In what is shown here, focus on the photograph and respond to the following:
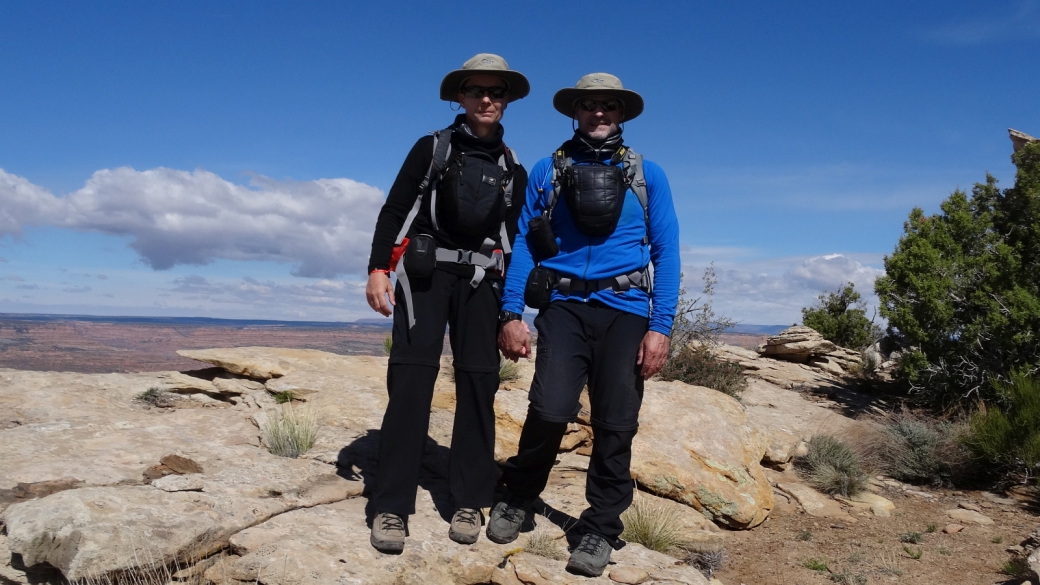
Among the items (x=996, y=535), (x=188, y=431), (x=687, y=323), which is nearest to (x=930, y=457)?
(x=996, y=535)

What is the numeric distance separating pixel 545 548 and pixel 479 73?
8.69 ft

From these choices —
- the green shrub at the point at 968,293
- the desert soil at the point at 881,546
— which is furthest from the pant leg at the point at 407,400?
the green shrub at the point at 968,293

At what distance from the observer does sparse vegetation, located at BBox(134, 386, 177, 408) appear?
21.6ft

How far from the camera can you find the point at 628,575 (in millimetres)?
3607

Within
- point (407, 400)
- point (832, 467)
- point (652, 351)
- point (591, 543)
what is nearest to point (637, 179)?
point (652, 351)

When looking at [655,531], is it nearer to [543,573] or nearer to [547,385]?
[543,573]

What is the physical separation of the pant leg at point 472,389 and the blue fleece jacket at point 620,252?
17cm

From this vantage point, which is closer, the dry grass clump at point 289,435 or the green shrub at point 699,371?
the dry grass clump at point 289,435

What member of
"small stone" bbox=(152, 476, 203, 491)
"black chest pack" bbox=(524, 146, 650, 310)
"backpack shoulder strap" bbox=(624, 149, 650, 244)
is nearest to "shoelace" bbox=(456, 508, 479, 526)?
"black chest pack" bbox=(524, 146, 650, 310)

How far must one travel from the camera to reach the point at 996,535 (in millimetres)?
5891

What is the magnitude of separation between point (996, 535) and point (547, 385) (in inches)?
192

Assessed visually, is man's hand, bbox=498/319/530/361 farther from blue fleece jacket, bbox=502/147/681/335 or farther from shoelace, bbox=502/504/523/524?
shoelace, bbox=502/504/523/524

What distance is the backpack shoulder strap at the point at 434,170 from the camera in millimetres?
3672

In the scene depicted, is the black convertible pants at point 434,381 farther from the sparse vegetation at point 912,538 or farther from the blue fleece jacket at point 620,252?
the sparse vegetation at point 912,538
